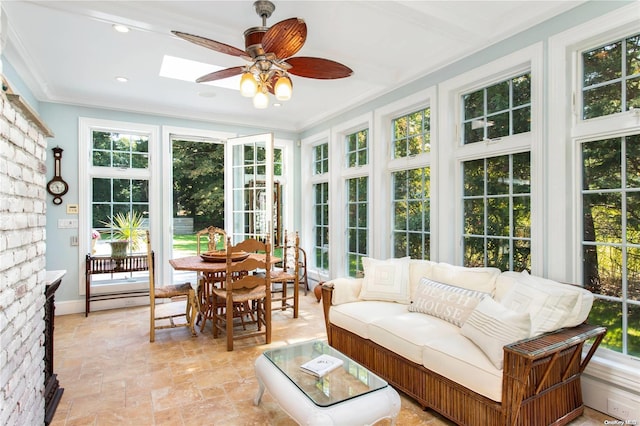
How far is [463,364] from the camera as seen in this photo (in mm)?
2070

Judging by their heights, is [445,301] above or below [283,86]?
below

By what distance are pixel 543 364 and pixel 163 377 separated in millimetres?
2694

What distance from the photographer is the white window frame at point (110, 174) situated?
15.3 feet

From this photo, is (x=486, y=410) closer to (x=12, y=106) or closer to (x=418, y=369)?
(x=418, y=369)

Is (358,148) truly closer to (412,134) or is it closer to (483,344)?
(412,134)

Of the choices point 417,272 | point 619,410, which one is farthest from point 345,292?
point 619,410

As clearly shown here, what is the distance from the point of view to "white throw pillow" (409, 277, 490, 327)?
2578mm

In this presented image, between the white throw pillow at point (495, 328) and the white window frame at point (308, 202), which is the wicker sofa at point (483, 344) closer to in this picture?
the white throw pillow at point (495, 328)

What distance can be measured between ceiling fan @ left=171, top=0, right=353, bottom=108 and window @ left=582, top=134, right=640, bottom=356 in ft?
6.10

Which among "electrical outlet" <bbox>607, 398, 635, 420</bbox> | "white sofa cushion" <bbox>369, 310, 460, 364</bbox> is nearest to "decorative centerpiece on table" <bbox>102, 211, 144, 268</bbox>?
"white sofa cushion" <bbox>369, 310, 460, 364</bbox>

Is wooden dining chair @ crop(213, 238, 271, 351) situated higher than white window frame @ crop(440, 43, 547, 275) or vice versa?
white window frame @ crop(440, 43, 547, 275)

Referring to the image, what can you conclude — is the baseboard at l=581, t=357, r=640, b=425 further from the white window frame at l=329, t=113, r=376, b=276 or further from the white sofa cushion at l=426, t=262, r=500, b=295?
the white window frame at l=329, t=113, r=376, b=276

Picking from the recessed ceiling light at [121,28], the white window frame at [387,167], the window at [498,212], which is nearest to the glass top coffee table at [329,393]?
Result: the window at [498,212]

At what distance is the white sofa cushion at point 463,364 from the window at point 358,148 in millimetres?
2847
